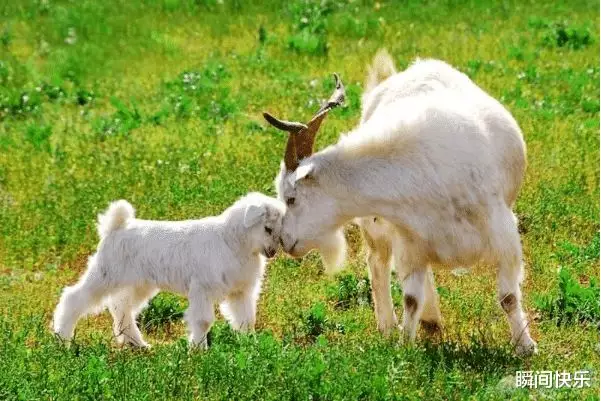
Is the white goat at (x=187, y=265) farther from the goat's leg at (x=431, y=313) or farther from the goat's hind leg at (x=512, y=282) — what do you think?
the goat's hind leg at (x=512, y=282)

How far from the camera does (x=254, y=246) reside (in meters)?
9.66

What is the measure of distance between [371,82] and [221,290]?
3034 mm

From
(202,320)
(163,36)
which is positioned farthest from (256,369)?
(163,36)

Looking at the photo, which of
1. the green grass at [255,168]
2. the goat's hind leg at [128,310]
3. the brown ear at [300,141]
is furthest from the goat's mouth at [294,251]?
the goat's hind leg at [128,310]

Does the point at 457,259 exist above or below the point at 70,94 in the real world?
above

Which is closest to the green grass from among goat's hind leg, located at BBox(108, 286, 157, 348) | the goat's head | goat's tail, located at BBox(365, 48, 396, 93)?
goat's hind leg, located at BBox(108, 286, 157, 348)

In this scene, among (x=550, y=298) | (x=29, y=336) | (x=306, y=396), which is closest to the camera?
(x=306, y=396)

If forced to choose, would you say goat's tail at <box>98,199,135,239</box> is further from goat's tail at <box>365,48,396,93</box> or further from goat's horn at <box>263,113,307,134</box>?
goat's tail at <box>365,48,396,93</box>

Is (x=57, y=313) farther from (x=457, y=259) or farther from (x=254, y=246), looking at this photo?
(x=457, y=259)

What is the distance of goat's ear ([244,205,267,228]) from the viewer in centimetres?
957

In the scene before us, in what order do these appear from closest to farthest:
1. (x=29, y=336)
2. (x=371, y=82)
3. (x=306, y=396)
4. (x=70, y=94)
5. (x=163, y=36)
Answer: (x=306, y=396) < (x=29, y=336) < (x=371, y=82) < (x=70, y=94) < (x=163, y=36)

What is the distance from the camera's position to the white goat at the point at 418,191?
367 inches

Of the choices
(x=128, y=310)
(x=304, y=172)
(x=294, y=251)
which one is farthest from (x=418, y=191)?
(x=128, y=310)

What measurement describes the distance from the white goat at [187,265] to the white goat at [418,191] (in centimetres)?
28
